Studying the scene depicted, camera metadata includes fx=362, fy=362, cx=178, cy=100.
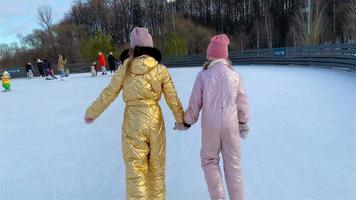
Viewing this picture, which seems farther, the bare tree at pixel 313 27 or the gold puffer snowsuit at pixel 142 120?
the bare tree at pixel 313 27

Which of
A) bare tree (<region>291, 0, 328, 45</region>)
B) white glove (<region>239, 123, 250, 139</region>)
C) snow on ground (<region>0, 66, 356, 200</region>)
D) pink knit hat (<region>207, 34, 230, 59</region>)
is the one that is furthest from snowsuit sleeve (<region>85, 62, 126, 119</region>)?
bare tree (<region>291, 0, 328, 45</region>)

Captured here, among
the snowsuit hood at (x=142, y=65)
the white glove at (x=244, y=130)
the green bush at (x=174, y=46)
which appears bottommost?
the white glove at (x=244, y=130)

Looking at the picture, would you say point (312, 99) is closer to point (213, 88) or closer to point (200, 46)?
point (213, 88)

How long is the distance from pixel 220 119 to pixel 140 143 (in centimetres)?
59

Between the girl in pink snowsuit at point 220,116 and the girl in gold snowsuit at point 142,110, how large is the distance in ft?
0.94

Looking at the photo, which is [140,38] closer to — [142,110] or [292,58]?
[142,110]

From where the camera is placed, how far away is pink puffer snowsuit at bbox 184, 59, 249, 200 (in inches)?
98.1

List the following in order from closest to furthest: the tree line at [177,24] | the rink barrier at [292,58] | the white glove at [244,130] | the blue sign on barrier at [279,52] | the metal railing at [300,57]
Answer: the white glove at [244,130] < the metal railing at [300,57] < the rink barrier at [292,58] < the blue sign on barrier at [279,52] < the tree line at [177,24]

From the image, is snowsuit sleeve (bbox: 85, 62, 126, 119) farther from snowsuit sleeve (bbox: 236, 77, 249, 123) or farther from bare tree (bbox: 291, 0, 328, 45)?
bare tree (bbox: 291, 0, 328, 45)

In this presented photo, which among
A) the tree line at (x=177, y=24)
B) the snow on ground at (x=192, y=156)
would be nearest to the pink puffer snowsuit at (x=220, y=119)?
the snow on ground at (x=192, y=156)

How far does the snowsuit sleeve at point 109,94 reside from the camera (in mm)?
2635

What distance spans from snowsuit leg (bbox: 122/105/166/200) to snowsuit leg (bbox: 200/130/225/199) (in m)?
0.33

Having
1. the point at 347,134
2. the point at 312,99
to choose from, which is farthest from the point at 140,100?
the point at 312,99

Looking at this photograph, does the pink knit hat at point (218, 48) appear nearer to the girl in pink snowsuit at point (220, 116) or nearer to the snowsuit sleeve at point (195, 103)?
the girl in pink snowsuit at point (220, 116)
